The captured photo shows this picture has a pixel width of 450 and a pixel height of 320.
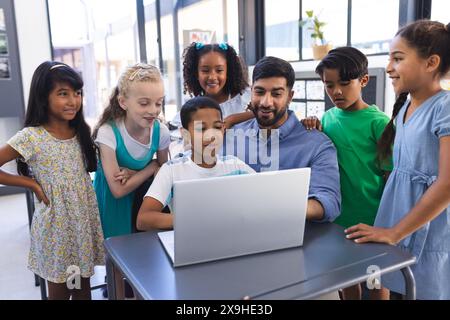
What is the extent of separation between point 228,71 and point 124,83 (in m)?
0.64

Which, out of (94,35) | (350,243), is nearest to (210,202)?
(350,243)

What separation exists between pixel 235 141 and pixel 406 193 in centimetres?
67

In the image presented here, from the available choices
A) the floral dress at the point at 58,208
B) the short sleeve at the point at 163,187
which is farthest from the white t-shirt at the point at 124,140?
the short sleeve at the point at 163,187

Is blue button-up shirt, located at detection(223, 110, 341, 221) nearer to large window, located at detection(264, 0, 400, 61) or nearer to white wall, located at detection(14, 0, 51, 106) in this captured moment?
large window, located at detection(264, 0, 400, 61)

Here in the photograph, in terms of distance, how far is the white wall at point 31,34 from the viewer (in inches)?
161

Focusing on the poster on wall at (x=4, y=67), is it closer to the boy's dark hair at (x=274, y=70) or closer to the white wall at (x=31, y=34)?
the white wall at (x=31, y=34)

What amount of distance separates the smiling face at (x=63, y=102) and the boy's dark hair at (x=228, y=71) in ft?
2.37

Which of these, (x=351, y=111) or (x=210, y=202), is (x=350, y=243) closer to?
(x=210, y=202)

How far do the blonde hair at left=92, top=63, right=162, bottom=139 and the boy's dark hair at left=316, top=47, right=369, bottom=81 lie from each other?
2.21ft

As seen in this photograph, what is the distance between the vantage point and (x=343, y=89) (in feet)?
4.94

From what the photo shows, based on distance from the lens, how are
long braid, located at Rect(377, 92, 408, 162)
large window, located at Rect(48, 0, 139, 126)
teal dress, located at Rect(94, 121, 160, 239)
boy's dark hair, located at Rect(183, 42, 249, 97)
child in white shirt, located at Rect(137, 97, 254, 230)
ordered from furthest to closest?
large window, located at Rect(48, 0, 139, 126), boy's dark hair, located at Rect(183, 42, 249, 97), teal dress, located at Rect(94, 121, 160, 239), long braid, located at Rect(377, 92, 408, 162), child in white shirt, located at Rect(137, 97, 254, 230)

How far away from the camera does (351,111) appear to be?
1.55m

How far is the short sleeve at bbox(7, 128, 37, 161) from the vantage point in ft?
4.68

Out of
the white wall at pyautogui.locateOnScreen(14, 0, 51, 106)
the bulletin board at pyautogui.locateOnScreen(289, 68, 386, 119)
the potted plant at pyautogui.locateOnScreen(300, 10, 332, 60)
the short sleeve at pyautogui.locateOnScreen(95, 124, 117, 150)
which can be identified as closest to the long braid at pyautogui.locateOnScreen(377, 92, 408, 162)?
the short sleeve at pyautogui.locateOnScreen(95, 124, 117, 150)
